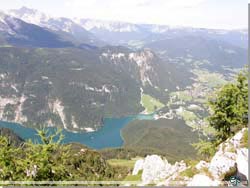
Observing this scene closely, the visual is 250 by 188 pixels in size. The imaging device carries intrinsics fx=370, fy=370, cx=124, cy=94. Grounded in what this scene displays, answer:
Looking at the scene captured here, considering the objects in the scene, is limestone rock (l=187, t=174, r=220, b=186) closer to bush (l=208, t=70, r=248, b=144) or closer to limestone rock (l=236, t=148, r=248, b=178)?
limestone rock (l=236, t=148, r=248, b=178)

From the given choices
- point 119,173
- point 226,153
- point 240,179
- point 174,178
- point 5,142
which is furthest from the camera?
point 119,173

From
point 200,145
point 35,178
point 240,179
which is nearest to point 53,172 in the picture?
point 35,178

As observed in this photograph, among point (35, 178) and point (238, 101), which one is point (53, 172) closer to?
point (35, 178)

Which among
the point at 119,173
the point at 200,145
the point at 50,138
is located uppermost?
the point at 50,138

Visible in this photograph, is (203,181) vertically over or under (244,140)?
under

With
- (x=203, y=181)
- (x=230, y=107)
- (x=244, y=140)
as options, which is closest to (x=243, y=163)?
(x=203, y=181)

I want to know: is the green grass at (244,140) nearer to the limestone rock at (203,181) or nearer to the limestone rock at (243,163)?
the limestone rock at (203,181)

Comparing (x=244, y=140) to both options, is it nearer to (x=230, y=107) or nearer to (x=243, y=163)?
(x=243, y=163)

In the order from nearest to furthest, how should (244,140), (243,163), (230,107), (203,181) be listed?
1. (243,163)
2. (203,181)
3. (244,140)
4. (230,107)

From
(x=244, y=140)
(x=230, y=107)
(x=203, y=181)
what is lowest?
(x=203, y=181)

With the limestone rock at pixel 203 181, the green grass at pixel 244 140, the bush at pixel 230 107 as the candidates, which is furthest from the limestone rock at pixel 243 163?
the bush at pixel 230 107

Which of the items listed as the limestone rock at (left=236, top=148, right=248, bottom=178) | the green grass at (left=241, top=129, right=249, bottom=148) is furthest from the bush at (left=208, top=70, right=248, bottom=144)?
the limestone rock at (left=236, top=148, right=248, bottom=178)
